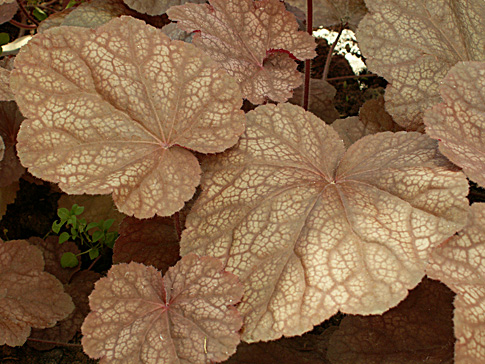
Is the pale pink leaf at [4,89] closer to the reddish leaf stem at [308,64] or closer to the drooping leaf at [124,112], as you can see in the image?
the drooping leaf at [124,112]

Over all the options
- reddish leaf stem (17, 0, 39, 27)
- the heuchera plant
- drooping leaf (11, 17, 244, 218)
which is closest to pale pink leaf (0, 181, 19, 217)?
the heuchera plant

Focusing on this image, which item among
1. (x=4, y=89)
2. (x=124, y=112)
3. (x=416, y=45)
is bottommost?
(x=4, y=89)

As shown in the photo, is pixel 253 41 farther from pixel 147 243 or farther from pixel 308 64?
pixel 147 243

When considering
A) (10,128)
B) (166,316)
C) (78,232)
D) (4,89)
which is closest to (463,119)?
(166,316)

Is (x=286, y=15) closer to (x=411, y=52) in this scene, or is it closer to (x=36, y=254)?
(x=411, y=52)

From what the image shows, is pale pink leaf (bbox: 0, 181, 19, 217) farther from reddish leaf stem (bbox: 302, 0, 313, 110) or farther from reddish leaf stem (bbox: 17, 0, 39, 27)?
reddish leaf stem (bbox: 302, 0, 313, 110)

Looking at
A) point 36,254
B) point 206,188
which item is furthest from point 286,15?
point 36,254
